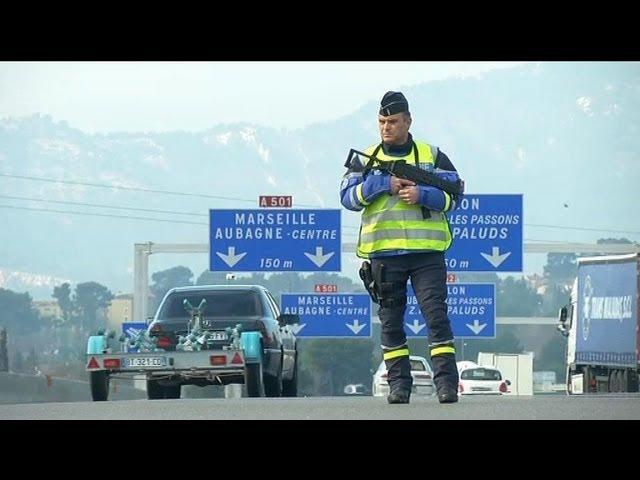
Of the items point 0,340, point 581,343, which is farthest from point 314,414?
point 581,343

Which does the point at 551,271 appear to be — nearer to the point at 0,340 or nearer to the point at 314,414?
the point at 0,340

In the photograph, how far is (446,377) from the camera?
1377 centimetres

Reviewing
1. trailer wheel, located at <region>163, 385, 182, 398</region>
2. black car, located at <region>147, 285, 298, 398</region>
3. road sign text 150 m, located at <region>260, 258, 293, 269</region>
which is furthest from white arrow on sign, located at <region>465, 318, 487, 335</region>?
trailer wheel, located at <region>163, 385, 182, 398</region>

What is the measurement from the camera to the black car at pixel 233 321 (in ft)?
74.3

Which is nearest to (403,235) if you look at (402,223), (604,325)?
(402,223)

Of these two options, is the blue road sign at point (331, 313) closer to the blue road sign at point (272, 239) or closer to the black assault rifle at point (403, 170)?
the blue road sign at point (272, 239)

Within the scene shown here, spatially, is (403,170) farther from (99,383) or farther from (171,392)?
(171,392)

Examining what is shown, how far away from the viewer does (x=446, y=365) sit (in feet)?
45.3

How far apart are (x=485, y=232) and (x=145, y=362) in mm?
18933

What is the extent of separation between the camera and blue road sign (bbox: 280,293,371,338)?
43812mm

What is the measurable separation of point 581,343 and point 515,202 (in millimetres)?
4217

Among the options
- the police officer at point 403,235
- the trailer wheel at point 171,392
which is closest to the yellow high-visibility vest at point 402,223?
the police officer at point 403,235

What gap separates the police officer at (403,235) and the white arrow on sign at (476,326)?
2942 centimetres
